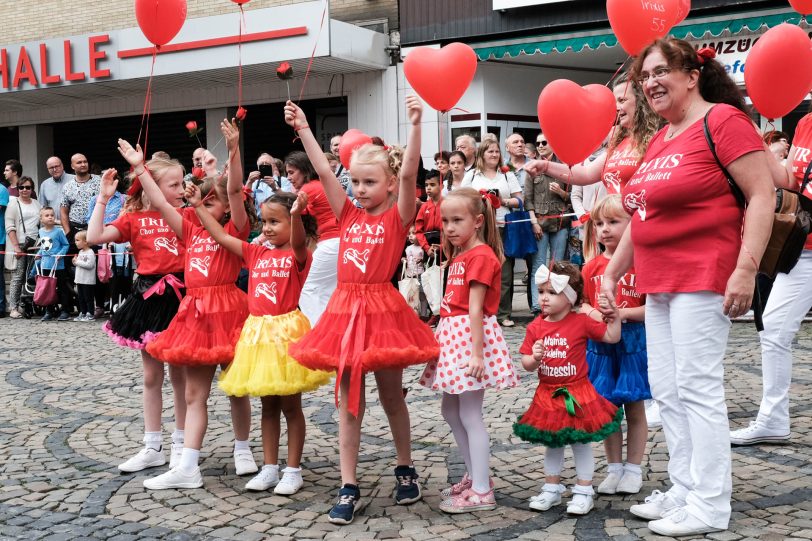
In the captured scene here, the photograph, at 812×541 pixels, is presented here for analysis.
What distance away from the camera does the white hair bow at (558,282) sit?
4.21 metres

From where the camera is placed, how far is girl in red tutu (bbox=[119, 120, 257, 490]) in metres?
4.77

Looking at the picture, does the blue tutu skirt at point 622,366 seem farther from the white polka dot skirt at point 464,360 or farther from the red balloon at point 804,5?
the red balloon at point 804,5

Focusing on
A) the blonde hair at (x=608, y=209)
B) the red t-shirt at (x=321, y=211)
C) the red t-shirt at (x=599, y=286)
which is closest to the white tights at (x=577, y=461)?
the red t-shirt at (x=599, y=286)

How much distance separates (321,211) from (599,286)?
3135 millimetres

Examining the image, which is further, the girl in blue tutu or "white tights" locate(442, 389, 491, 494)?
the girl in blue tutu

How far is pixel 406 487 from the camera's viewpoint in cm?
437

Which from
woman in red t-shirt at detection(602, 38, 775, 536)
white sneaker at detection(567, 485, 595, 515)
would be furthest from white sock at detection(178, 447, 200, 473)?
woman in red t-shirt at detection(602, 38, 775, 536)

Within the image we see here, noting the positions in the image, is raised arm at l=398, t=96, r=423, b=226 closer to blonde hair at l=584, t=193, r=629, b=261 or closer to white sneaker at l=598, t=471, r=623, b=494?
blonde hair at l=584, t=193, r=629, b=261

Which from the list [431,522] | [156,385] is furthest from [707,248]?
[156,385]

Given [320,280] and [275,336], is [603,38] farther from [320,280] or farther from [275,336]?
[275,336]

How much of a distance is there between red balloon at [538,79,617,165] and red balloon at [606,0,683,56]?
0.65 meters

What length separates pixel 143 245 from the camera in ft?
17.6

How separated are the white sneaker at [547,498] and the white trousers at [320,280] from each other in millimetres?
3426

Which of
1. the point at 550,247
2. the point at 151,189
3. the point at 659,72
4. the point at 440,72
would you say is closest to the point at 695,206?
the point at 659,72
